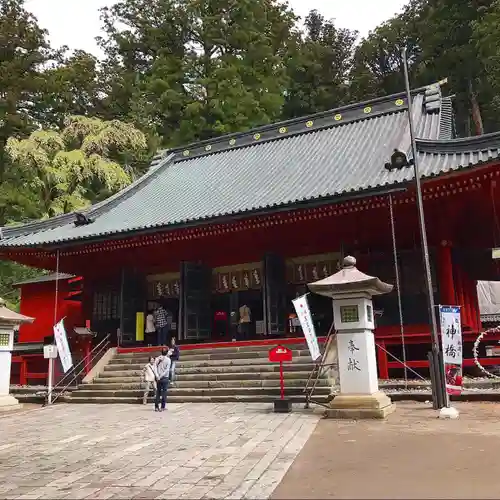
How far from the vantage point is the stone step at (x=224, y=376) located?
1190 cm

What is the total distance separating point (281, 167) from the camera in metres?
19.7

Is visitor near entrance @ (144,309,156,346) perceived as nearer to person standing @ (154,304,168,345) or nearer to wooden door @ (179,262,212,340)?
person standing @ (154,304,168,345)

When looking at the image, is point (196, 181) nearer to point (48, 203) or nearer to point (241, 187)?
point (241, 187)

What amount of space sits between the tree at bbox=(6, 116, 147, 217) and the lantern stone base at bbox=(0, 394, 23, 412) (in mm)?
12324

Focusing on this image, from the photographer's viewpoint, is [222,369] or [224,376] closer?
[224,376]

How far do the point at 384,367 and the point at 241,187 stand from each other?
8.81 metres

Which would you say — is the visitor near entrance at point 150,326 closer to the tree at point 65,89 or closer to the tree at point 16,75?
the tree at point 16,75

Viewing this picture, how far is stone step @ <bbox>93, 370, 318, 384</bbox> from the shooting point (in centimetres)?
1190

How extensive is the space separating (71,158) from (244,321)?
11.8 meters

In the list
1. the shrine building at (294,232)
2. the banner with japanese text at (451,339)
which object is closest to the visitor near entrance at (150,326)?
the shrine building at (294,232)

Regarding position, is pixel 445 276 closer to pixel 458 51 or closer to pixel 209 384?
pixel 209 384

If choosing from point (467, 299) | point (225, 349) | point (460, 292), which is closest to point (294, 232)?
point (225, 349)

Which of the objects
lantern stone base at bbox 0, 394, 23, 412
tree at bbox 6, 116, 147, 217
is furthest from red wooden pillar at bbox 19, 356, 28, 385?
tree at bbox 6, 116, 147, 217

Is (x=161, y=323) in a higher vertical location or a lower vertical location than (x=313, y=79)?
lower
